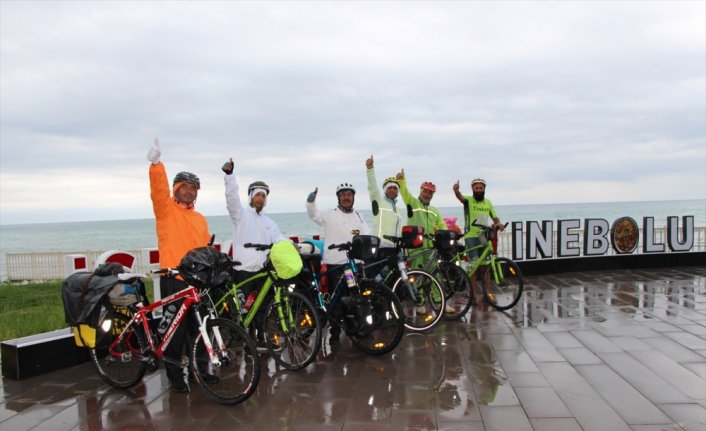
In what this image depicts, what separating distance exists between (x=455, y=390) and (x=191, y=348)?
2117 millimetres

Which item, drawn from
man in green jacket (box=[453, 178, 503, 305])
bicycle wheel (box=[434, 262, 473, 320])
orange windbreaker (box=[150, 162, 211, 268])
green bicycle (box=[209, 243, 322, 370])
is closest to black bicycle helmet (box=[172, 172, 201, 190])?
orange windbreaker (box=[150, 162, 211, 268])

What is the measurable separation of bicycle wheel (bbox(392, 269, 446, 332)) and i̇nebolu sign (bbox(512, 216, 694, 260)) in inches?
180

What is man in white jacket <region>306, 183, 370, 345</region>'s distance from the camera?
536 centimetres

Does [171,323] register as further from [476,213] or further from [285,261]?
[476,213]

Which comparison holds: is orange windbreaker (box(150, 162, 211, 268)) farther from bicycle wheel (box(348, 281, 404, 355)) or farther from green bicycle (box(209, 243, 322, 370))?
bicycle wheel (box(348, 281, 404, 355))

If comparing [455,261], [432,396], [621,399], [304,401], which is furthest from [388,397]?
[455,261]

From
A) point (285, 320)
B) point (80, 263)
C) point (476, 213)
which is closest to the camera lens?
point (285, 320)

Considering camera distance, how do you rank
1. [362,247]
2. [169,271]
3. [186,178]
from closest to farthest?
[169,271], [186,178], [362,247]

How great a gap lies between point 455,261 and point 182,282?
150 inches

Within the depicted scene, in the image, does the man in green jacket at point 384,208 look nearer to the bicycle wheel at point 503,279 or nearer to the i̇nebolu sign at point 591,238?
the bicycle wheel at point 503,279

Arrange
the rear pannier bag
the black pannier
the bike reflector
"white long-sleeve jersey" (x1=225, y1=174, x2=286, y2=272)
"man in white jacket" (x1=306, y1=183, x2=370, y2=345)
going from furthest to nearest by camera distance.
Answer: the bike reflector
"man in white jacket" (x1=306, y1=183, x2=370, y2=345)
"white long-sleeve jersey" (x1=225, y1=174, x2=286, y2=272)
the rear pannier bag
the black pannier

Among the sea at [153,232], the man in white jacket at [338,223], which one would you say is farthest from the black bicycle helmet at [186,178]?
the sea at [153,232]

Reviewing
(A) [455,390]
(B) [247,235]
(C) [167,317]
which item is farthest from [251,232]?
(A) [455,390]

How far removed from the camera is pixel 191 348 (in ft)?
12.4
